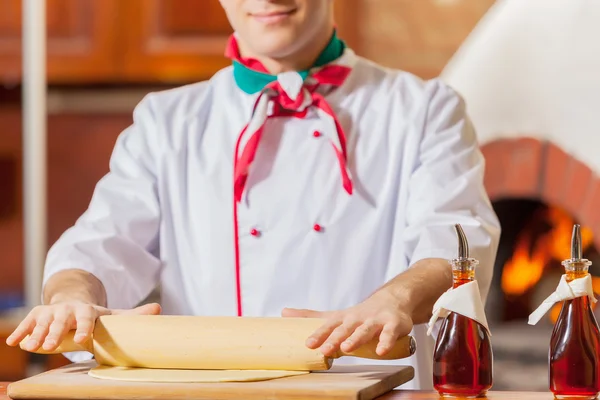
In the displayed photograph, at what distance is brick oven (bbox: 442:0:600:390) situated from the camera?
2705 millimetres

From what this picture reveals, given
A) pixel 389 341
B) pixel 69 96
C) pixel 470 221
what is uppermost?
pixel 69 96

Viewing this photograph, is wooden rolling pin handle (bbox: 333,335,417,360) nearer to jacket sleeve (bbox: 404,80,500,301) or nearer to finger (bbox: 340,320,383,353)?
finger (bbox: 340,320,383,353)

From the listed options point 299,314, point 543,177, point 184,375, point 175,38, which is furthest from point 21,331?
point 175,38

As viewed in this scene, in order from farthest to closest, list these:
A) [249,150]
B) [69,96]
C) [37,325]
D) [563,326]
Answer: [69,96] → [249,150] → [37,325] → [563,326]

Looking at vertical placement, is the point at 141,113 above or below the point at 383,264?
above

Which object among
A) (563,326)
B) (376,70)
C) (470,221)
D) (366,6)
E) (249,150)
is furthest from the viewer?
(366,6)

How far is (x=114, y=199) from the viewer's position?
5.33 ft

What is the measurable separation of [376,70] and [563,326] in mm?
758

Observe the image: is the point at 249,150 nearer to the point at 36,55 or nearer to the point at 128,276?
the point at 128,276

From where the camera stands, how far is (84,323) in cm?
118

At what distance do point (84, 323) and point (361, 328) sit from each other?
12.8 inches

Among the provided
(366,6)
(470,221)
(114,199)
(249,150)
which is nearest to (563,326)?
(470,221)

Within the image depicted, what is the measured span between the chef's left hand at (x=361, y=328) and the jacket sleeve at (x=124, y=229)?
516 mm

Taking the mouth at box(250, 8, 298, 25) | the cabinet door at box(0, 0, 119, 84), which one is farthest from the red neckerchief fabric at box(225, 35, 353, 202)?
the cabinet door at box(0, 0, 119, 84)
